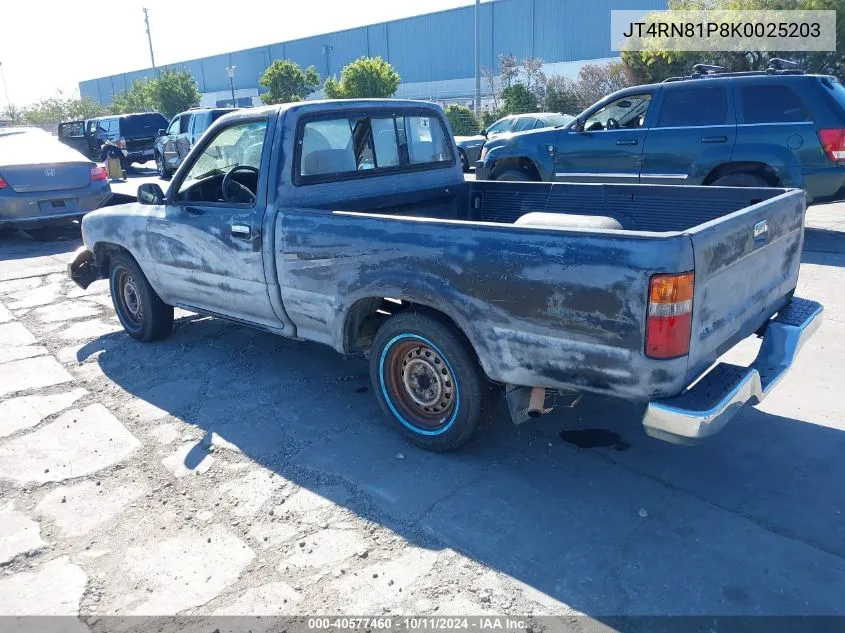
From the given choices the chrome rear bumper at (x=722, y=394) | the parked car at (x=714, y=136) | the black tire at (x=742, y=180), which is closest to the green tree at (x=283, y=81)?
the parked car at (x=714, y=136)

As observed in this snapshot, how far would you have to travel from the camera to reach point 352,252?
3.61 metres

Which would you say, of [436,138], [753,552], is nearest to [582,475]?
[753,552]

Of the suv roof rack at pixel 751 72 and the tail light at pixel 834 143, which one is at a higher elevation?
the suv roof rack at pixel 751 72

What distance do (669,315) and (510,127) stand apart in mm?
14693

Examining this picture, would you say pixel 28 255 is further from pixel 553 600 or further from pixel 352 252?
pixel 553 600

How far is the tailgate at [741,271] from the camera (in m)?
2.73

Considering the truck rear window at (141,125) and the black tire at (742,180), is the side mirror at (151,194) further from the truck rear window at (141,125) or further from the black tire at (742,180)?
Answer: the truck rear window at (141,125)

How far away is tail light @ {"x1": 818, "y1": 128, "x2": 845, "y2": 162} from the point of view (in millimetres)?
7465

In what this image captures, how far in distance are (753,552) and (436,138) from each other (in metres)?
3.59

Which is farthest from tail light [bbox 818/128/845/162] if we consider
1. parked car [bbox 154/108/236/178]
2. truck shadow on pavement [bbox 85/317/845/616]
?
parked car [bbox 154/108/236/178]

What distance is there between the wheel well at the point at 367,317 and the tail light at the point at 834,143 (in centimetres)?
624

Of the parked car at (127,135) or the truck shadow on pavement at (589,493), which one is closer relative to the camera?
the truck shadow on pavement at (589,493)

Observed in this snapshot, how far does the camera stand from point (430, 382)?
146 inches

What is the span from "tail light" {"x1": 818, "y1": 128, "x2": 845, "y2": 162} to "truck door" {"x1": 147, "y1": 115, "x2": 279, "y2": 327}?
6.48 meters
